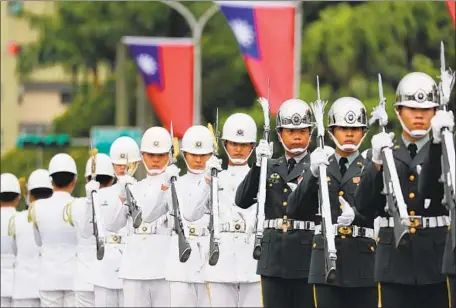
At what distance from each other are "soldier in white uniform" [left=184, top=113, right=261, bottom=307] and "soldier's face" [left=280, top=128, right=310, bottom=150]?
5.78 ft

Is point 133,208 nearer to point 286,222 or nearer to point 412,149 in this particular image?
point 286,222

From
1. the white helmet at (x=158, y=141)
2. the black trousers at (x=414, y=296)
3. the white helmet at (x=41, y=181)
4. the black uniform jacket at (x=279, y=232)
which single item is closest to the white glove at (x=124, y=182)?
the white helmet at (x=158, y=141)

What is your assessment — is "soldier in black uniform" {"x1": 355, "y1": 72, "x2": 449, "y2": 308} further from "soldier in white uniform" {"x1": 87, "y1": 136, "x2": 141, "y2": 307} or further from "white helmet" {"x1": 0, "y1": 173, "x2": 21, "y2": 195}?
"white helmet" {"x1": 0, "y1": 173, "x2": 21, "y2": 195}

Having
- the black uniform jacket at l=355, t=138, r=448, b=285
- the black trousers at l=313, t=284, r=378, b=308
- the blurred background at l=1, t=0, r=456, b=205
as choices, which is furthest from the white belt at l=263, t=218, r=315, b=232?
the blurred background at l=1, t=0, r=456, b=205

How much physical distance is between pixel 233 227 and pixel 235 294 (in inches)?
26.4

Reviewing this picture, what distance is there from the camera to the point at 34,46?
64375 millimetres

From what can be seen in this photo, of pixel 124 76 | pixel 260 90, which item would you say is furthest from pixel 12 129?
pixel 260 90

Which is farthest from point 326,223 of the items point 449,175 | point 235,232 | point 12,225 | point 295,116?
point 12,225

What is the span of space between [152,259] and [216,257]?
2225 mm

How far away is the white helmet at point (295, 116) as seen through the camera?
16.5 metres

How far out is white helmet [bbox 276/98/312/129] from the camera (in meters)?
16.5

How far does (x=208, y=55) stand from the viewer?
188 feet

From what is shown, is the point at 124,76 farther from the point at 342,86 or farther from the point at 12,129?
the point at 12,129

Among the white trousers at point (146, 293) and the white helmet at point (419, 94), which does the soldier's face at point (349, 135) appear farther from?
the white trousers at point (146, 293)
